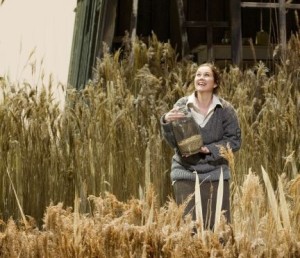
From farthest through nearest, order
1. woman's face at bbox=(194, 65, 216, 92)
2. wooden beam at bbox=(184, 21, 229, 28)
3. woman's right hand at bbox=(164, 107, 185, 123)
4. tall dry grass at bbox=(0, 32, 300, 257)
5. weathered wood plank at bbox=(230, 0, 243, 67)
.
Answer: wooden beam at bbox=(184, 21, 229, 28), weathered wood plank at bbox=(230, 0, 243, 67), tall dry grass at bbox=(0, 32, 300, 257), woman's face at bbox=(194, 65, 216, 92), woman's right hand at bbox=(164, 107, 185, 123)

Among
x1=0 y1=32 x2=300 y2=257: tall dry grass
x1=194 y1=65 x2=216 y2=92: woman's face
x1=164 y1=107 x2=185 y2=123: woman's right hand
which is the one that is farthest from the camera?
x1=0 y1=32 x2=300 y2=257: tall dry grass

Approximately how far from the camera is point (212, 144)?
14.9 ft

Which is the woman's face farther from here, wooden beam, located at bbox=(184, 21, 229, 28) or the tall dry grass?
wooden beam, located at bbox=(184, 21, 229, 28)

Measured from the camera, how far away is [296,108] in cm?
579

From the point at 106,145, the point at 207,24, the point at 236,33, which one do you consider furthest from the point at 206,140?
the point at 207,24

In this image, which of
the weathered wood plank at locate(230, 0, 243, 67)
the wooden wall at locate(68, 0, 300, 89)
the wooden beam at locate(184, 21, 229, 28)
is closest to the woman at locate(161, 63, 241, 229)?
the weathered wood plank at locate(230, 0, 243, 67)

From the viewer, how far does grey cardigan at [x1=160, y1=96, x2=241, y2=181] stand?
14.8 feet

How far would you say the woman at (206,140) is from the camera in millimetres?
4504

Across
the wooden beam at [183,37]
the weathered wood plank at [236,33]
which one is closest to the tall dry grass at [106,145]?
the weathered wood plank at [236,33]

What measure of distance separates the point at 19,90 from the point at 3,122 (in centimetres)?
31

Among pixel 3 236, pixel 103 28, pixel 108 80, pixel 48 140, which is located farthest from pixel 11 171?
pixel 103 28

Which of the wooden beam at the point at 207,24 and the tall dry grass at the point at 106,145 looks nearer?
the tall dry grass at the point at 106,145

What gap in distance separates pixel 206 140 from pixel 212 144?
42 millimetres

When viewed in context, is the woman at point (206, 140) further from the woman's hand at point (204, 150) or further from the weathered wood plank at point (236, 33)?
the weathered wood plank at point (236, 33)
